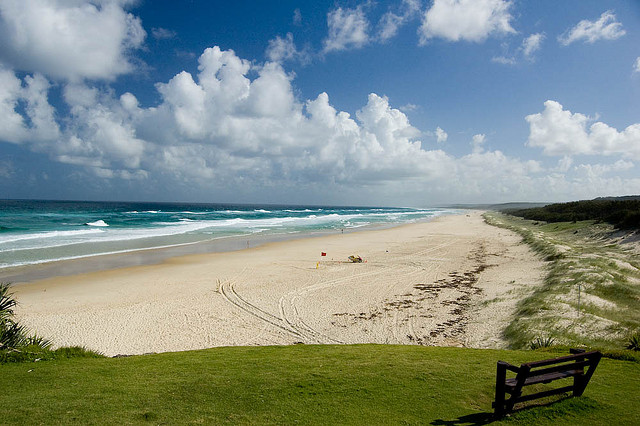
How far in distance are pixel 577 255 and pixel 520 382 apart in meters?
18.2

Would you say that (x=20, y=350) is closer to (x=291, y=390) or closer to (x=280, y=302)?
(x=291, y=390)

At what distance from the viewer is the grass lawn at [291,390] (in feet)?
14.8

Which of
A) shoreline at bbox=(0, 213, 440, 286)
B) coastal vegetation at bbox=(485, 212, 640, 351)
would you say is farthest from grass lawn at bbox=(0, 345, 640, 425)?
shoreline at bbox=(0, 213, 440, 286)

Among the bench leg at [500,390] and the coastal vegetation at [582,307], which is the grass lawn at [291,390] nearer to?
the bench leg at [500,390]

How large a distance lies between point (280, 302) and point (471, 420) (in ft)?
34.6

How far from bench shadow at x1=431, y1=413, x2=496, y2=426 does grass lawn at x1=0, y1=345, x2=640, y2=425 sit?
0.01 metres

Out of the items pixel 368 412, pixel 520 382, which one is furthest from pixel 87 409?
pixel 520 382

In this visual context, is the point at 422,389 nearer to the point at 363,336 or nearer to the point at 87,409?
the point at 87,409

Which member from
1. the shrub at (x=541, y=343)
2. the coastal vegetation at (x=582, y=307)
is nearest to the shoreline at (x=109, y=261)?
the coastal vegetation at (x=582, y=307)

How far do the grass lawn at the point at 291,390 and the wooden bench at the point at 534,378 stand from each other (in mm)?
160

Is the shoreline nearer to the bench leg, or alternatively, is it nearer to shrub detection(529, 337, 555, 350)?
the bench leg

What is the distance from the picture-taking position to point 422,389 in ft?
17.0

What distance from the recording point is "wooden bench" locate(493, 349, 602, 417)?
441 centimetres

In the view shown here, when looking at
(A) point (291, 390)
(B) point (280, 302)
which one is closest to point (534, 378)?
(A) point (291, 390)
